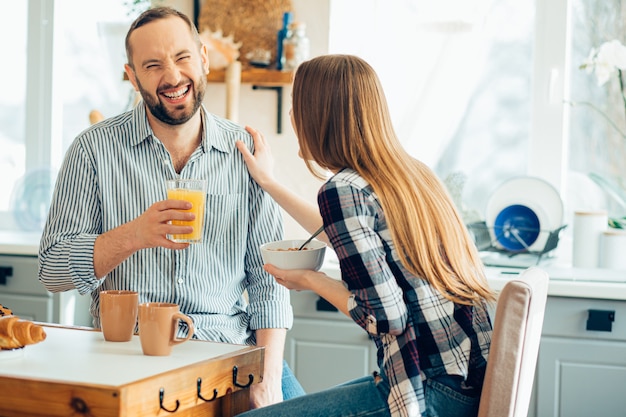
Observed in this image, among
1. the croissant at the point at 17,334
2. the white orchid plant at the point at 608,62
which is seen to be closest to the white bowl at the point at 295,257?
the croissant at the point at 17,334

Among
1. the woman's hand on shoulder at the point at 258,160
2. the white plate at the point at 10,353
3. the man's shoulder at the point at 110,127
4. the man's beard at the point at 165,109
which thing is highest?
the man's beard at the point at 165,109

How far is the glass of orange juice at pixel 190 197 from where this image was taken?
1729mm

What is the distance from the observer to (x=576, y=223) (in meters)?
2.96

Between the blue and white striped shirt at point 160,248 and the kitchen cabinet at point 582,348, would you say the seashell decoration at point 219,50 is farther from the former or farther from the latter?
the kitchen cabinet at point 582,348

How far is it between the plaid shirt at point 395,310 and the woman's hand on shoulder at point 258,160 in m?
0.50

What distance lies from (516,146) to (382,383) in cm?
199

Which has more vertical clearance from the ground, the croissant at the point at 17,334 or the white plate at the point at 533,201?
the white plate at the point at 533,201

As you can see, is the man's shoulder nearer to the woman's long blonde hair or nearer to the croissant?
the woman's long blonde hair

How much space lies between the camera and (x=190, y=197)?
68.2 inches

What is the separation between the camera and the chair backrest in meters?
1.40

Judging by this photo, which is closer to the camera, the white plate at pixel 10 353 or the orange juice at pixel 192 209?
the white plate at pixel 10 353

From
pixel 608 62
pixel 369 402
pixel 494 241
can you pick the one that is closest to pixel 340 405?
pixel 369 402

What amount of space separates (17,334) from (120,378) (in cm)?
23

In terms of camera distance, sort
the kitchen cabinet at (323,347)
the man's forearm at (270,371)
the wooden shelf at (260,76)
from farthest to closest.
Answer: the wooden shelf at (260,76) → the kitchen cabinet at (323,347) → the man's forearm at (270,371)
